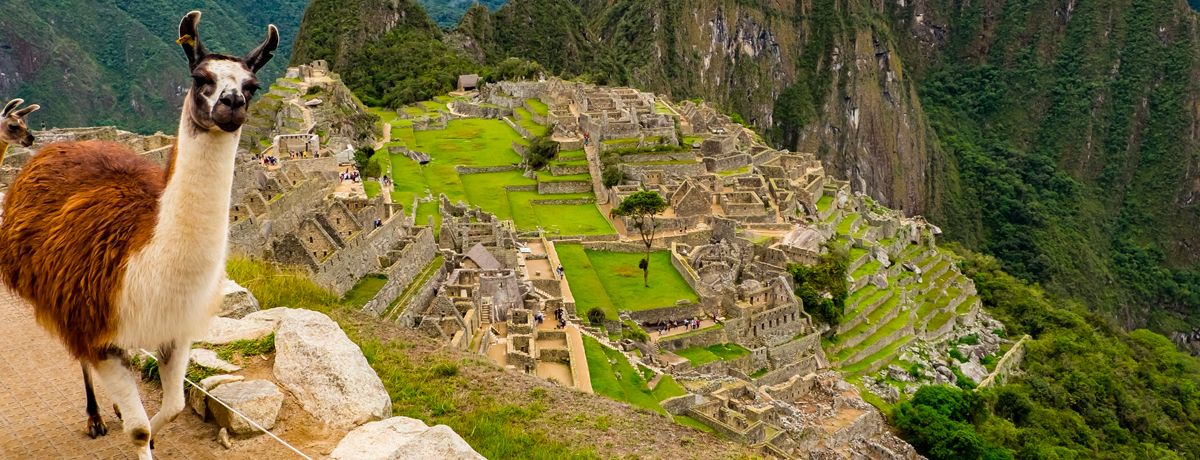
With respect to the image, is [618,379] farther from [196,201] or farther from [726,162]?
[726,162]

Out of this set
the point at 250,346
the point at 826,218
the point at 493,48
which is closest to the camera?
the point at 250,346

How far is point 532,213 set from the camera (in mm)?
37344

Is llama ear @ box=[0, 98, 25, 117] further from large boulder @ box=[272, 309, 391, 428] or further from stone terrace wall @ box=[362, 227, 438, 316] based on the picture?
stone terrace wall @ box=[362, 227, 438, 316]

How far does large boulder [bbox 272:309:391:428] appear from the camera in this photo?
6.94 m

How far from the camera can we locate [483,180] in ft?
137

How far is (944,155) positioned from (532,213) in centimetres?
12583

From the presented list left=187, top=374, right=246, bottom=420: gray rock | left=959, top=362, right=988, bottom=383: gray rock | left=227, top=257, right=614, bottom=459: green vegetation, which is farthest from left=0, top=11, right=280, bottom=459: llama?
left=959, top=362, right=988, bottom=383: gray rock

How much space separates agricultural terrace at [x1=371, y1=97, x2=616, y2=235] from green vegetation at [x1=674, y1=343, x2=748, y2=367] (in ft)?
27.4

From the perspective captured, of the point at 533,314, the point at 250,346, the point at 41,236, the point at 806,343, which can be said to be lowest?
the point at 806,343

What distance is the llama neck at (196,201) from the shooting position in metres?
4.72

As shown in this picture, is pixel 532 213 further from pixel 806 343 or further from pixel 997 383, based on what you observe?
pixel 997 383

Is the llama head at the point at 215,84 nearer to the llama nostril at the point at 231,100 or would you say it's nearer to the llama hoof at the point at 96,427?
the llama nostril at the point at 231,100

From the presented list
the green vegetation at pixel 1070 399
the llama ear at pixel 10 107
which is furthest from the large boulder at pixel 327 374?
the green vegetation at pixel 1070 399

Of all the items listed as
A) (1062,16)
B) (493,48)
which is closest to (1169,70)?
(1062,16)
